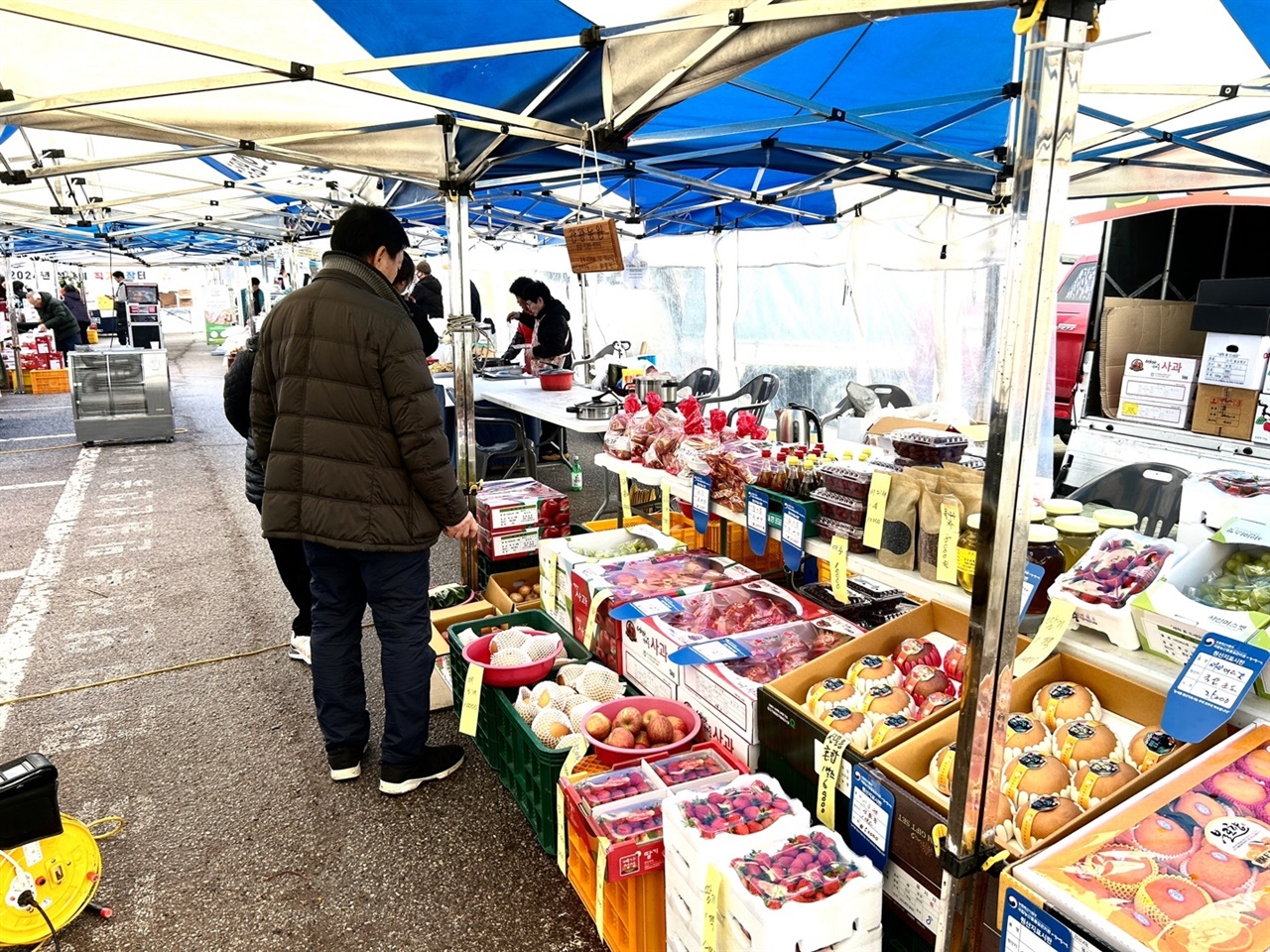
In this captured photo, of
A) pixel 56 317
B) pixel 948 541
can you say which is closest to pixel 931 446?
pixel 948 541

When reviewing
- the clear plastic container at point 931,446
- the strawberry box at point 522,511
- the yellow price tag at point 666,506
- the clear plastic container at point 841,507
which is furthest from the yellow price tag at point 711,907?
the strawberry box at point 522,511

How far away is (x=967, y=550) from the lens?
6.23 feet

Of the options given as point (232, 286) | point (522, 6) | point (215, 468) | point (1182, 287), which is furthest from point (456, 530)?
point (232, 286)

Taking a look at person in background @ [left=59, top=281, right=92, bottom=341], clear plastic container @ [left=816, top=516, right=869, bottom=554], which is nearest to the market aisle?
clear plastic container @ [left=816, top=516, right=869, bottom=554]

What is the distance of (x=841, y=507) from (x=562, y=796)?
112 centimetres

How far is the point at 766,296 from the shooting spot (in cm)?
945

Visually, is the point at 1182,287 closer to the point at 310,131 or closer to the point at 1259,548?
the point at 1259,548

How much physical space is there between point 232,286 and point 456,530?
35.1 m

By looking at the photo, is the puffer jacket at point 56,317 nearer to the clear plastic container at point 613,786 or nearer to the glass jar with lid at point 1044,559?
the clear plastic container at point 613,786

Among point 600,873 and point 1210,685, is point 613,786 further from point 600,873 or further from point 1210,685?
point 1210,685

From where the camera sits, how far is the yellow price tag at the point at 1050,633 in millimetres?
1676

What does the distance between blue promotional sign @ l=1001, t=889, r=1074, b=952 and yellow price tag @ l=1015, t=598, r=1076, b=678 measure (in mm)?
497

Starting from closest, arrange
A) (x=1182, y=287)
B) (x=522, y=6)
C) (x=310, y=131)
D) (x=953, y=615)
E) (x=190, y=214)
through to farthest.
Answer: (x=953, y=615) < (x=522, y=6) < (x=310, y=131) < (x=1182, y=287) < (x=190, y=214)

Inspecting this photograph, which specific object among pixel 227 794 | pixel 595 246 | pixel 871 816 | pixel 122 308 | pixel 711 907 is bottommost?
pixel 227 794
